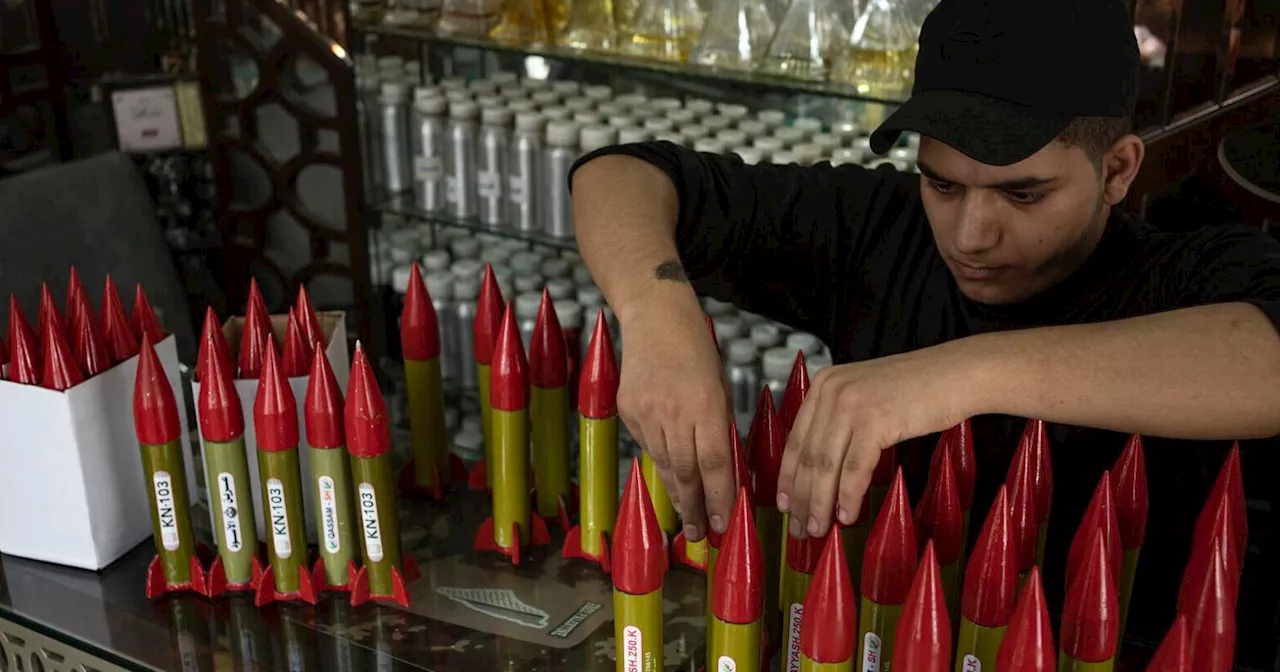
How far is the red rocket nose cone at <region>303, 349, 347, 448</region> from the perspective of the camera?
1125 mm

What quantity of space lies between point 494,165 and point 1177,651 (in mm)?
1882

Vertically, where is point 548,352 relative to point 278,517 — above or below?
above

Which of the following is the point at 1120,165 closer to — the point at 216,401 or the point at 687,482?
the point at 687,482

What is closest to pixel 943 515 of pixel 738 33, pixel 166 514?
pixel 166 514

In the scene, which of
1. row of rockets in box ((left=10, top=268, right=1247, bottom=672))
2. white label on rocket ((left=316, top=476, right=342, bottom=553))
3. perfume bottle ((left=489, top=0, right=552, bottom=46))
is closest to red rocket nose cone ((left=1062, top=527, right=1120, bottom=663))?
row of rockets in box ((left=10, top=268, right=1247, bottom=672))

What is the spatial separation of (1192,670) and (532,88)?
1.96m

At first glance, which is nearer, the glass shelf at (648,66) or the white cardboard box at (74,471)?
the white cardboard box at (74,471)

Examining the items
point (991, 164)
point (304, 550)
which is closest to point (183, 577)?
point (304, 550)

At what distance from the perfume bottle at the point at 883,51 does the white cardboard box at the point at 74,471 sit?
130 cm

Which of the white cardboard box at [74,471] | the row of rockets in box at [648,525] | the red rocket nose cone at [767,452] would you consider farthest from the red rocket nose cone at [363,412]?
the red rocket nose cone at [767,452]

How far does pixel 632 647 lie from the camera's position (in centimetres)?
98

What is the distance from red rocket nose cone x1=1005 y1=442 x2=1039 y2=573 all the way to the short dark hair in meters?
0.34

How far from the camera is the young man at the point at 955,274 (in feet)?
3.17

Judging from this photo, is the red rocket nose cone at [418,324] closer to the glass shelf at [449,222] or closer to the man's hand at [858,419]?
the man's hand at [858,419]
